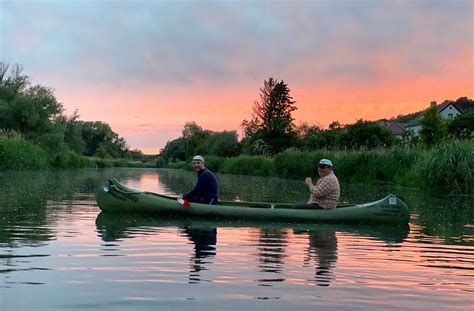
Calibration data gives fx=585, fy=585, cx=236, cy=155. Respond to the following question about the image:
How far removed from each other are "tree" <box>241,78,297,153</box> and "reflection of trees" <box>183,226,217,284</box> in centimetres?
5718

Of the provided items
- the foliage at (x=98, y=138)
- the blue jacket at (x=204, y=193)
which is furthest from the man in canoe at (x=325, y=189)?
the foliage at (x=98, y=138)

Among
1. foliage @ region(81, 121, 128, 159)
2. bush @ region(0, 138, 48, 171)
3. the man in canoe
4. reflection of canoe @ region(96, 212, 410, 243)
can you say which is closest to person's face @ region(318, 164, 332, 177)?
the man in canoe

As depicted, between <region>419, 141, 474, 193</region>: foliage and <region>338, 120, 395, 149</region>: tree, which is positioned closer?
<region>419, 141, 474, 193</region>: foliage

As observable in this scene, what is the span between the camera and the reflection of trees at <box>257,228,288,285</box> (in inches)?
257

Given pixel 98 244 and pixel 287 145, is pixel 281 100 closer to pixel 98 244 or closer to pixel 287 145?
pixel 287 145

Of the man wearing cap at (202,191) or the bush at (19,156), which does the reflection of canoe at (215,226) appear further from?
the bush at (19,156)

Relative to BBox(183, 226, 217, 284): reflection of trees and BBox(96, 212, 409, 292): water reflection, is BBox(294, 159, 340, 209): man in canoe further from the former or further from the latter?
BBox(183, 226, 217, 284): reflection of trees

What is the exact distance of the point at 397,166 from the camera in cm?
2611

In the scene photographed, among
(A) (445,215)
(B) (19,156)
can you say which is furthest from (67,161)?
(A) (445,215)

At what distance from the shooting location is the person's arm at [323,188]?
11.1 meters

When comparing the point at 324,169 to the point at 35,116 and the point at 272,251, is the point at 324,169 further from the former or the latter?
the point at 35,116

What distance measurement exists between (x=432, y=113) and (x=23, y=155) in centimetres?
3164

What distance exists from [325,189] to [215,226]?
2.25 meters

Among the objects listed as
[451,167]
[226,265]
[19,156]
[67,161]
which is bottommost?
[226,265]
